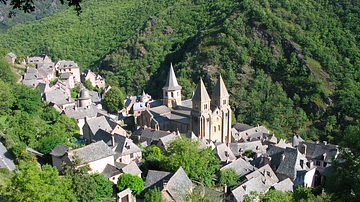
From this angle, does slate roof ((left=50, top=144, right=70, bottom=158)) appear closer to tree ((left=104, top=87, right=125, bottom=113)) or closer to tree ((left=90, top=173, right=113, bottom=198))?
tree ((left=90, top=173, right=113, bottom=198))

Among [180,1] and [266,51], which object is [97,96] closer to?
[266,51]

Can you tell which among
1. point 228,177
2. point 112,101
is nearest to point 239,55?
point 112,101

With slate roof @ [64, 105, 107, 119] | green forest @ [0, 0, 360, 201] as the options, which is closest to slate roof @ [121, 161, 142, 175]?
green forest @ [0, 0, 360, 201]

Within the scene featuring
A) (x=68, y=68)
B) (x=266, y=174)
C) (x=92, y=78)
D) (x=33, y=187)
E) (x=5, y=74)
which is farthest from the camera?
(x=92, y=78)

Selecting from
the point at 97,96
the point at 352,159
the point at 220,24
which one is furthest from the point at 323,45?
the point at 352,159

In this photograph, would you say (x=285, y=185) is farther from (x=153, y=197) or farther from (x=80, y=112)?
(x=80, y=112)

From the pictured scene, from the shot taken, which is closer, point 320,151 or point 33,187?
point 33,187
